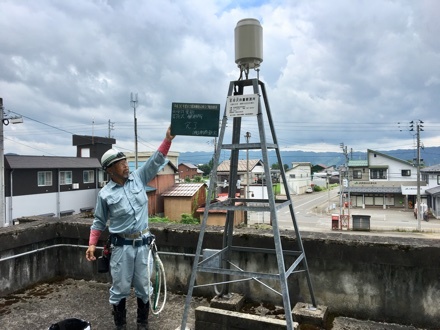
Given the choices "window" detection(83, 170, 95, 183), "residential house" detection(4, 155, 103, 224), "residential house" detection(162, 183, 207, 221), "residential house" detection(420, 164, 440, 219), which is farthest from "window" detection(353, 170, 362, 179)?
"window" detection(83, 170, 95, 183)

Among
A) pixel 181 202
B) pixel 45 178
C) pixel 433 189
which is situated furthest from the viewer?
pixel 433 189

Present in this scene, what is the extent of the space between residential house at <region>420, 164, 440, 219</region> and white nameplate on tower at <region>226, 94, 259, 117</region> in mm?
35568

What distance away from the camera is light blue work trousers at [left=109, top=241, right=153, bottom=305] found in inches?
114

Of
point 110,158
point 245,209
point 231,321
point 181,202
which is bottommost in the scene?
point 181,202

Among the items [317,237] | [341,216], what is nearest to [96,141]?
[341,216]

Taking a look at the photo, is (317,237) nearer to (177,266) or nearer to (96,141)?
(177,266)

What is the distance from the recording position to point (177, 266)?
12.9ft

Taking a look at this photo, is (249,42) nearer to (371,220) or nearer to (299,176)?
(371,220)

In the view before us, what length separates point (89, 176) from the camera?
28.7 m

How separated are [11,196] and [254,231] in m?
23.1

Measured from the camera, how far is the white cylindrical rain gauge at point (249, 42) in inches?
107

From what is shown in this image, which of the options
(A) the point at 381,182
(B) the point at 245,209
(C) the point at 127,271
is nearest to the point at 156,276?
(C) the point at 127,271

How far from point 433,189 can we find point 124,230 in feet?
127

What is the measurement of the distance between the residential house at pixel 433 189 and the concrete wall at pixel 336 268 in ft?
112
